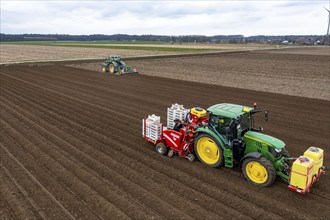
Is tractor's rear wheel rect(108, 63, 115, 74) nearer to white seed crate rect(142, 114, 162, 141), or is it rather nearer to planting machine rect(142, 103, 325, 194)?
white seed crate rect(142, 114, 162, 141)

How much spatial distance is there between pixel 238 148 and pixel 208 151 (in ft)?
3.64

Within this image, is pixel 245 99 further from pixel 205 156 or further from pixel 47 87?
pixel 47 87

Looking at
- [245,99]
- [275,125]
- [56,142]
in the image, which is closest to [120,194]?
[56,142]

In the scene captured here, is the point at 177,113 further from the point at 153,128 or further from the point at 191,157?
the point at 191,157

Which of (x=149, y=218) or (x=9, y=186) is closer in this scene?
(x=149, y=218)

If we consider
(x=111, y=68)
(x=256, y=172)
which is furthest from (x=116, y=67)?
(x=256, y=172)

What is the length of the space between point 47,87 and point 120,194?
17.1 meters

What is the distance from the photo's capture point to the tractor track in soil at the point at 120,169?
711 cm

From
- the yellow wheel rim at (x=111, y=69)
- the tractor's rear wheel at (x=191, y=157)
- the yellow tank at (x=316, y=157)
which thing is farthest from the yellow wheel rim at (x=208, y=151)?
the yellow wheel rim at (x=111, y=69)

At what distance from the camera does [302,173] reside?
23.9ft

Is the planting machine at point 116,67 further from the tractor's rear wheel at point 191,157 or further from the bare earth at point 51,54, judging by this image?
the bare earth at point 51,54

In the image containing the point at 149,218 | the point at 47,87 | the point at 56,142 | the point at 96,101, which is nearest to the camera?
the point at 149,218

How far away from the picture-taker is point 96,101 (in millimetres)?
17875

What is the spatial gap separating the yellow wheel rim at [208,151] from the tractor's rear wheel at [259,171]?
1032 millimetres
